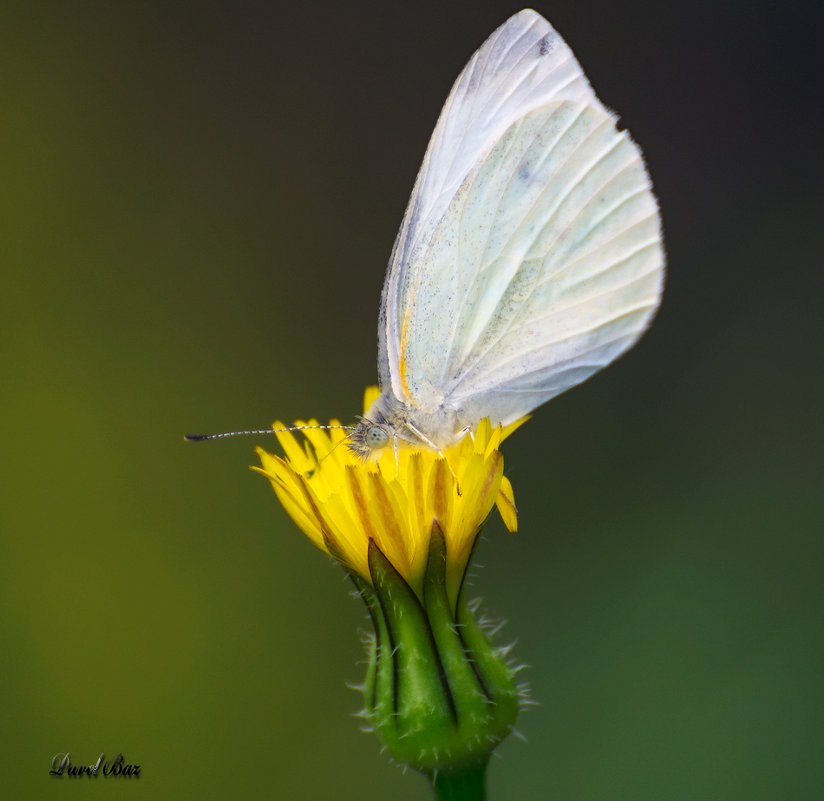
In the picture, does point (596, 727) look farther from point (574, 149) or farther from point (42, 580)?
point (42, 580)

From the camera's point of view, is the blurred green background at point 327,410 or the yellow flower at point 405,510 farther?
the blurred green background at point 327,410

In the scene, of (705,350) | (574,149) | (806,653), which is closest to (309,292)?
(705,350)

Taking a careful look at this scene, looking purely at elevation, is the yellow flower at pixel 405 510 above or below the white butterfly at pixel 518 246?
below
